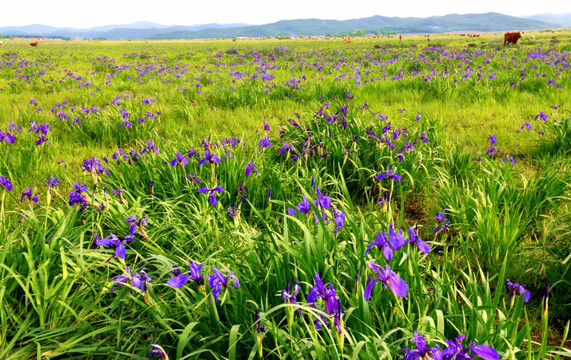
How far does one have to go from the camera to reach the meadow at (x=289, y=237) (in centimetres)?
150

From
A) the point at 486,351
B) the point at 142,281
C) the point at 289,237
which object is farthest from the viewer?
the point at 289,237

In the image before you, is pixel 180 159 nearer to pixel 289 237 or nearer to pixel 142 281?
pixel 289 237

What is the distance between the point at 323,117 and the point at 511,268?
278 centimetres

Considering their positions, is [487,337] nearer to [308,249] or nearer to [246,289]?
[308,249]

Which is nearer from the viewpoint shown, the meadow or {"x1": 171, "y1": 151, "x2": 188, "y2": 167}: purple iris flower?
the meadow

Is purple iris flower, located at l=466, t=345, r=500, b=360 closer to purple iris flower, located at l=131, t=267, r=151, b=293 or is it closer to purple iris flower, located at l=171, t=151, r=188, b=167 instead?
purple iris flower, located at l=131, t=267, r=151, b=293

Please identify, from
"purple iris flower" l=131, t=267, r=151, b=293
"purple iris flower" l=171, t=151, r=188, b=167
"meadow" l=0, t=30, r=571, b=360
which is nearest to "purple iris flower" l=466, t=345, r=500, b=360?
"meadow" l=0, t=30, r=571, b=360

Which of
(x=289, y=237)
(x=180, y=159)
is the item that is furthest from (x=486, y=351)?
(x=180, y=159)

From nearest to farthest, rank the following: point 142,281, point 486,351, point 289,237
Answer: point 486,351 < point 142,281 < point 289,237

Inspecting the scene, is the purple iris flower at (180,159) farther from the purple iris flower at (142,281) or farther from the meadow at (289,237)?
the purple iris flower at (142,281)

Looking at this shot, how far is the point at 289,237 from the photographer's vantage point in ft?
7.23

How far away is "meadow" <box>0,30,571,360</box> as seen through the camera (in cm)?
150

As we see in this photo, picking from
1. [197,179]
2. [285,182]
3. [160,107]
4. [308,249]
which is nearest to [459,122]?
[285,182]

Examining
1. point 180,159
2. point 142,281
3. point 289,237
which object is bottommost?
point 289,237
